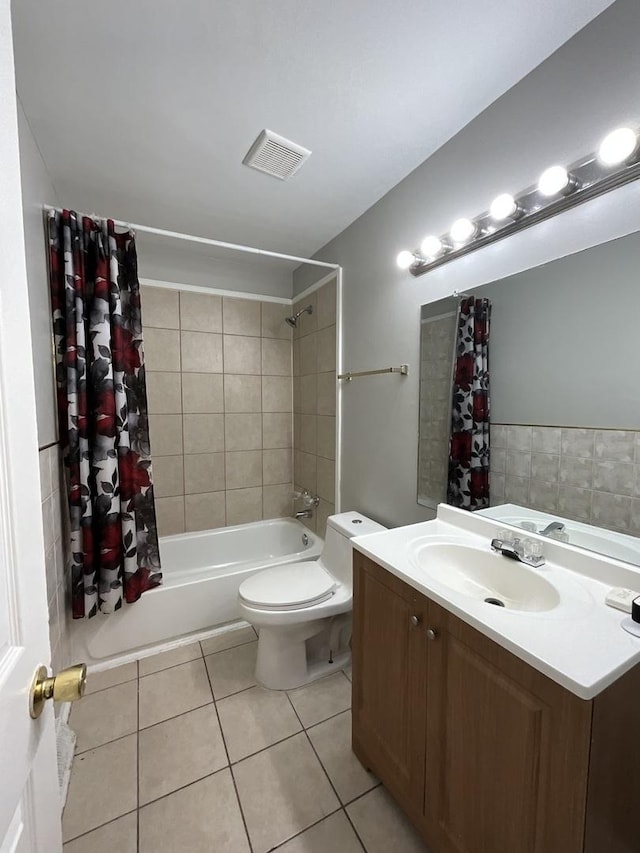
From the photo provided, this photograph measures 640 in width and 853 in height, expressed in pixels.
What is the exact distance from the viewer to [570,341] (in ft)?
3.54

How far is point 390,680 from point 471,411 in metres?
0.98

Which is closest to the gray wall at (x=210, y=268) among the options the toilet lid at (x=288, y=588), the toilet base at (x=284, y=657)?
the toilet lid at (x=288, y=588)

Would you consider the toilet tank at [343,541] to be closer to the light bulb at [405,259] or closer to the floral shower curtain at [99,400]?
the floral shower curtain at [99,400]

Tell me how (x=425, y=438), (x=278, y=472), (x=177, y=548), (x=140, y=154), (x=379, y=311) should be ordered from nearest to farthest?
1. (x=140, y=154)
2. (x=425, y=438)
3. (x=379, y=311)
4. (x=177, y=548)
5. (x=278, y=472)

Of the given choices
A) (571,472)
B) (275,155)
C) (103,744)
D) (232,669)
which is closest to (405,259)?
(275,155)

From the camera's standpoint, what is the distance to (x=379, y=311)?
1842mm

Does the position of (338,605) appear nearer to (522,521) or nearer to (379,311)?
(522,521)

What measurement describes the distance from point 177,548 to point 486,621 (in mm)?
2245

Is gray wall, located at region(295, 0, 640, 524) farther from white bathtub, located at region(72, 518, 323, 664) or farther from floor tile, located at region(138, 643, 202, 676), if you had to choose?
floor tile, located at region(138, 643, 202, 676)

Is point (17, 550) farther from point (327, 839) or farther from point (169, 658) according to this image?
point (169, 658)

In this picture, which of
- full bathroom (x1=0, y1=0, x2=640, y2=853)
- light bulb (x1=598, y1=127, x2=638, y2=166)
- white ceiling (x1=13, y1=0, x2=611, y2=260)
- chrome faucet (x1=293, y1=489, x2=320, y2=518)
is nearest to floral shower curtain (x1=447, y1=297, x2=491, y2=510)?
full bathroom (x1=0, y1=0, x2=640, y2=853)

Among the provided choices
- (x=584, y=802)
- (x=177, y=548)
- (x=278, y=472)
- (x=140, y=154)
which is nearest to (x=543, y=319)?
(x=584, y=802)

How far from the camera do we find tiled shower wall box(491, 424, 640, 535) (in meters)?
0.97

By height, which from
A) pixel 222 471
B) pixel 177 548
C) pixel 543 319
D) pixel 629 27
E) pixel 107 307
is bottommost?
pixel 177 548
